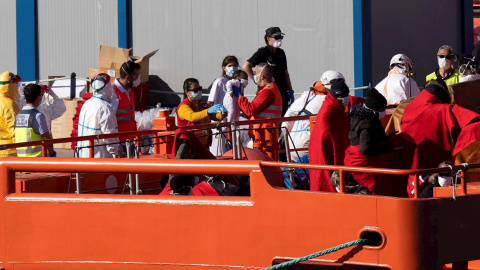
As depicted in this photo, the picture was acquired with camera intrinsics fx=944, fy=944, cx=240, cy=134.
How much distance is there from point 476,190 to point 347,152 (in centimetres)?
96

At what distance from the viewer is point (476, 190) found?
645 cm

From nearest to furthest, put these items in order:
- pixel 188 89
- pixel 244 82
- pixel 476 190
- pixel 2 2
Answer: pixel 476 190 → pixel 188 89 → pixel 244 82 → pixel 2 2

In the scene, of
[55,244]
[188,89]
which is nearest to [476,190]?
[55,244]

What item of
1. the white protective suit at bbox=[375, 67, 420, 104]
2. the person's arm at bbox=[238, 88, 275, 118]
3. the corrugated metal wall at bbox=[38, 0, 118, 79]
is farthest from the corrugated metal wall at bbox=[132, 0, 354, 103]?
the person's arm at bbox=[238, 88, 275, 118]

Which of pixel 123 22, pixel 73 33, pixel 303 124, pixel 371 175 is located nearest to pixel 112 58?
pixel 123 22

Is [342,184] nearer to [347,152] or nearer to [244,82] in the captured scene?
[347,152]

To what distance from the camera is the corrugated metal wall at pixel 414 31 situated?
17094 millimetres

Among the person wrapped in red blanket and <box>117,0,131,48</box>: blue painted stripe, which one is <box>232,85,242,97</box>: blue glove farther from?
<box>117,0,131,48</box>: blue painted stripe

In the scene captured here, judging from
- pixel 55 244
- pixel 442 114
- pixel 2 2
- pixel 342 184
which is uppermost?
pixel 2 2

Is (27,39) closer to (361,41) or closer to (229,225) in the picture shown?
(361,41)

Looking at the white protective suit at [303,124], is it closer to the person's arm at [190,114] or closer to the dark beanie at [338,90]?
the person's arm at [190,114]

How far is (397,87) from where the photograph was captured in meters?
11.9

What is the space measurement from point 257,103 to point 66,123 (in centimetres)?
877

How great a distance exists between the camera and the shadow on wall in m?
19.8
